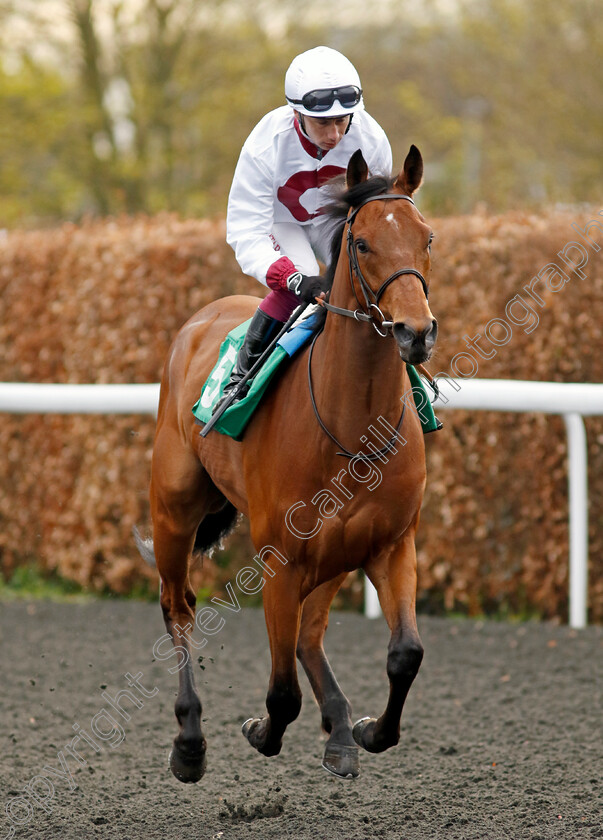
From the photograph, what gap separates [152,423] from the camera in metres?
7.00

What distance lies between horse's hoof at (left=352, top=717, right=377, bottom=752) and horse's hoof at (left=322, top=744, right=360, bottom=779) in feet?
0.34

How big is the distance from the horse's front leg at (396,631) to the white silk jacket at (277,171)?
40.8 inches

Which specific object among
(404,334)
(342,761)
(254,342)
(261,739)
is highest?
(404,334)

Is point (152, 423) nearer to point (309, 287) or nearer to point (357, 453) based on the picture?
point (309, 287)

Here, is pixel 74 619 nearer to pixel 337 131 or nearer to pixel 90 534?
pixel 90 534

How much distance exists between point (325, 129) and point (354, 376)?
2.88 feet

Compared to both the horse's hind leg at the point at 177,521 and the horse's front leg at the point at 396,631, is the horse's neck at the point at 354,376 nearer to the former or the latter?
the horse's front leg at the point at 396,631

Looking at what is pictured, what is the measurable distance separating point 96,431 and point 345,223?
14.2 feet

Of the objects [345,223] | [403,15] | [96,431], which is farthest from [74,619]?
[403,15]

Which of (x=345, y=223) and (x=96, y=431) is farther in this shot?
(x=96, y=431)

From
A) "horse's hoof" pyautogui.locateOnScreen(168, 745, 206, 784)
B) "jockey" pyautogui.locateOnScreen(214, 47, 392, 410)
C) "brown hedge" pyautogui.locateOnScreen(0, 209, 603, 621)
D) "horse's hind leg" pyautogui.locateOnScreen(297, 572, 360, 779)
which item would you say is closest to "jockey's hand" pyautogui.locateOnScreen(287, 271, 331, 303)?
"jockey" pyautogui.locateOnScreen(214, 47, 392, 410)

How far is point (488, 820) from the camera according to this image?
11.7ft

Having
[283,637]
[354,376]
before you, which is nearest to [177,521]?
[283,637]

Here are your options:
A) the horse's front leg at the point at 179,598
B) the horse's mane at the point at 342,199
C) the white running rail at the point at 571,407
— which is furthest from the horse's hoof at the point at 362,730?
the white running rail at the point at 571,407
